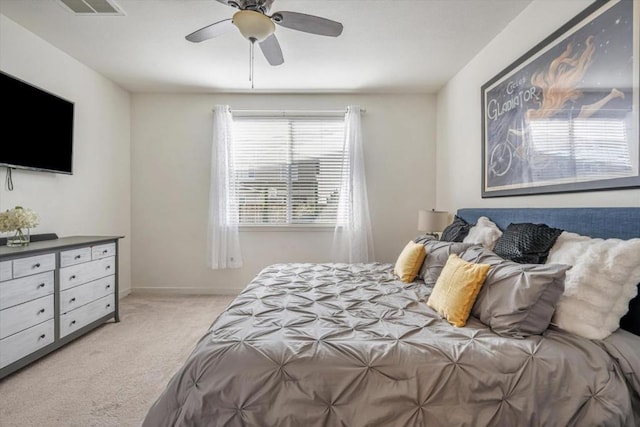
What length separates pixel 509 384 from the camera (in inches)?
45.2

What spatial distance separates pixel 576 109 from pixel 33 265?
3763 millimetres

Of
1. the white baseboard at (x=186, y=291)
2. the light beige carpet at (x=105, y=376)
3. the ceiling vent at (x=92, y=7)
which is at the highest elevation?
the ceiling vent at (x=92, y=7)

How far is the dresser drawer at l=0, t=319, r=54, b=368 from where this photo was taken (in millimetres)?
1974

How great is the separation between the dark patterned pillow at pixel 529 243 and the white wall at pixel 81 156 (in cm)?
Answer: 375

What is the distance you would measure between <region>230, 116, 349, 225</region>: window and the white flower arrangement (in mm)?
2065

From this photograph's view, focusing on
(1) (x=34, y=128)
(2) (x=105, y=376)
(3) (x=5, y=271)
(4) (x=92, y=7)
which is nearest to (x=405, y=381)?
(2) (x=105, y=376)

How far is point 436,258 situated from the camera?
7.16 ft

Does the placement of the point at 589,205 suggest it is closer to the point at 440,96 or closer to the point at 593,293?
the point at 593,293

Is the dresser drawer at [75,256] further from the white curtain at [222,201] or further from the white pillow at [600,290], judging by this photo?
the white pillow at [600,290]

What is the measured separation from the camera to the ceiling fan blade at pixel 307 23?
1.87 meters

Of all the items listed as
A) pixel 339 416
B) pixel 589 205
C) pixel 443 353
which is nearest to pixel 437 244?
pixel 589 205

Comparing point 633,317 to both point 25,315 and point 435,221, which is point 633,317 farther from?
point 25,315

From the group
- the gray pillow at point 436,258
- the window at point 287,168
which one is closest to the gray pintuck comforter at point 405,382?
the gray pillow at point 436,258

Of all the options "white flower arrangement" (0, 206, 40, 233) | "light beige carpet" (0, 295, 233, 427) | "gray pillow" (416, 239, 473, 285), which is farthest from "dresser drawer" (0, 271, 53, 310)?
"gray pillow" (416, 239, 473, 285)
